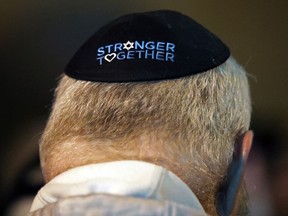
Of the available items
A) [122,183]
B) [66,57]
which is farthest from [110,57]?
[66,57]

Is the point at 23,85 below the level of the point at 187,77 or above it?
below

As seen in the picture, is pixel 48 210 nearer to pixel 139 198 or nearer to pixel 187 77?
pixel 139 198

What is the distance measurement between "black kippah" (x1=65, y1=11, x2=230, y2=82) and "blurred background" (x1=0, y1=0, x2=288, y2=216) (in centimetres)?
83

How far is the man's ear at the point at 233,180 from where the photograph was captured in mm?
739

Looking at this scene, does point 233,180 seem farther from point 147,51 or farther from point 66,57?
point 66,57

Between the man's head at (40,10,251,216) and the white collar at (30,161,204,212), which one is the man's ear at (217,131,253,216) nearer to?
the man's head at (40,10,251,216)

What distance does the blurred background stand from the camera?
5.26ft

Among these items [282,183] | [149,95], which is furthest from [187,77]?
[282,183]

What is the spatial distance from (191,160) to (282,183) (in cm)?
91

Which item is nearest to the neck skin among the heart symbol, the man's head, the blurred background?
the man's head

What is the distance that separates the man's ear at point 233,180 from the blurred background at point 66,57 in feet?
2.60

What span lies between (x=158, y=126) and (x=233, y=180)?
0.14 m

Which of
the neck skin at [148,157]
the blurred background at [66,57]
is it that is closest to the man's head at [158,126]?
the neck skin at [148,157]

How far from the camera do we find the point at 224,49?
0.78m
